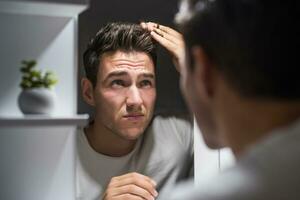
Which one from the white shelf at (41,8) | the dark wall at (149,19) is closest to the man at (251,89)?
the white shelf at (41,8)

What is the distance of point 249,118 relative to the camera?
671 millimetres

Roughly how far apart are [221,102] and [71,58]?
0.75m

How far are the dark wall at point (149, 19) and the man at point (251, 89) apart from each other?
2.51ft

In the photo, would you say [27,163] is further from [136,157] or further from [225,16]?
[225,16]

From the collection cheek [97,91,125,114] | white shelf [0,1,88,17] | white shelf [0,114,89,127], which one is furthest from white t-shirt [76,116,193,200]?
white shelf [0,1,88,17]

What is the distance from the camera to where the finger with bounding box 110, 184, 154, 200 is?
1.52 metres

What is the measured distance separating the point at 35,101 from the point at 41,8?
0.81ft

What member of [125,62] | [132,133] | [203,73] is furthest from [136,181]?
[203,73]

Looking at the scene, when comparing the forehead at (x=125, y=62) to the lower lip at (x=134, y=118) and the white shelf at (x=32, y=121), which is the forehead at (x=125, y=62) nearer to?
the lower lip at (x=134, y=118)

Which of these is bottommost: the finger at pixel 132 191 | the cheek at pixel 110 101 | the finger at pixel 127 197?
the finger at pixel 127 197

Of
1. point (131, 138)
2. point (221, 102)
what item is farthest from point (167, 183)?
point (221, 102)

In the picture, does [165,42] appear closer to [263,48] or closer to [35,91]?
[35,91]

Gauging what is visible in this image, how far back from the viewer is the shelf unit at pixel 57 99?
1298 millimetres

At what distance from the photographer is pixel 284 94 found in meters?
0.65
